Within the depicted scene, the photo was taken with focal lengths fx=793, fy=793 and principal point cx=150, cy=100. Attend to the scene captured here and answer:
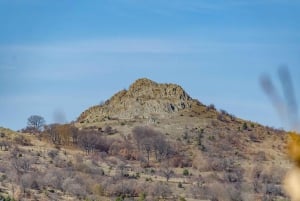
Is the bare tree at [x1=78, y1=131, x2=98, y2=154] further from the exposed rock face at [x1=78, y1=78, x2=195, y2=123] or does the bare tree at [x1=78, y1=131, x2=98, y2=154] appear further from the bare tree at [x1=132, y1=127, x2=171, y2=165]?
the exposed rock face at [x1=78, y1=78, x2=195, y2=123]

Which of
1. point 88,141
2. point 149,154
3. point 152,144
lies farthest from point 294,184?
point 149,154

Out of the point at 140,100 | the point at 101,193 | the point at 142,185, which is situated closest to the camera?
the point at 101,193

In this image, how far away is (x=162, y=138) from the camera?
97.8m

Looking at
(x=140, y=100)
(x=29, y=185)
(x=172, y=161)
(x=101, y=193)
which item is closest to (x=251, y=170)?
(x=172, y=161)

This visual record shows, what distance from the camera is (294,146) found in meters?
2.32

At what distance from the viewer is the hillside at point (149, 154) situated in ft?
223

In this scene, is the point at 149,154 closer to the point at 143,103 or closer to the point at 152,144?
the point at 152,144

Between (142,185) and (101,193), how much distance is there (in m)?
5.60

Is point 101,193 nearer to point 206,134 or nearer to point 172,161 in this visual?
point 172,161

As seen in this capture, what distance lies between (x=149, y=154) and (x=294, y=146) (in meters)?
94.4

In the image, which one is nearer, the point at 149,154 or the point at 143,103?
the point at 149,154

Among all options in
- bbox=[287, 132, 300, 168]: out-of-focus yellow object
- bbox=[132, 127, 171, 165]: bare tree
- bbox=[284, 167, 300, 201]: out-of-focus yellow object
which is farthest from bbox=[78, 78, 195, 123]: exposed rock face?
bbox=[284, 167, 300, 201]: out-of-focus yellow object

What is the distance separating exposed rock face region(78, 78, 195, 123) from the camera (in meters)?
113

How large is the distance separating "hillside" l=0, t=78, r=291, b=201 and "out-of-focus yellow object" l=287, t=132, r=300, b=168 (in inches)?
2106
